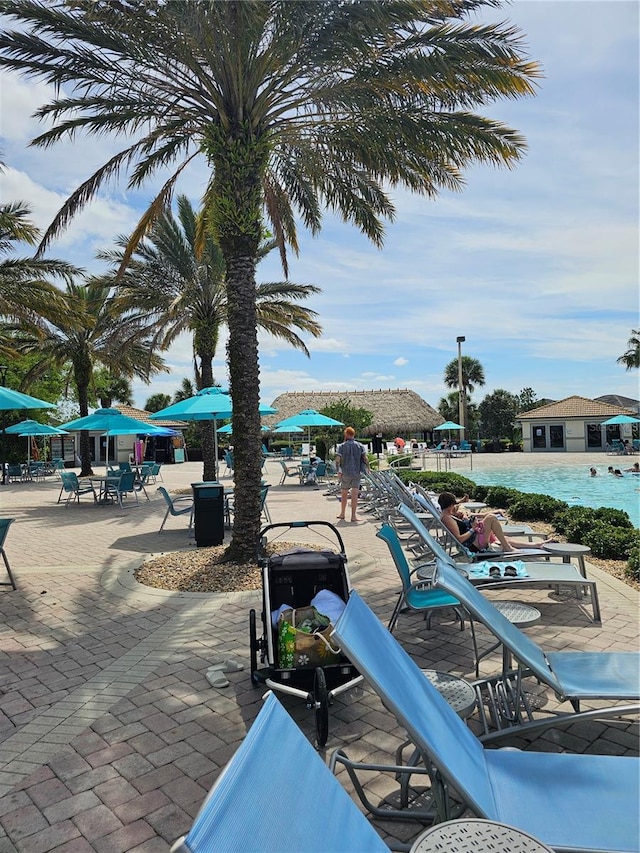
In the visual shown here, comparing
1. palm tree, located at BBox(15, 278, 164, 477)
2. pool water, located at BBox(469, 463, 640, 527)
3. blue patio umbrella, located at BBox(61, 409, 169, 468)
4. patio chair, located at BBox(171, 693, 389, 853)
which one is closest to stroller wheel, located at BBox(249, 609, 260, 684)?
patio chair, located at BBox(171, 693, 389, 853)

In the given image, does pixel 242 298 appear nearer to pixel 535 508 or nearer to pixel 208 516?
pixel 208 516

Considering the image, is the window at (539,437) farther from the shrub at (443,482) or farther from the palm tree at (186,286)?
the palm tree at (186,286)

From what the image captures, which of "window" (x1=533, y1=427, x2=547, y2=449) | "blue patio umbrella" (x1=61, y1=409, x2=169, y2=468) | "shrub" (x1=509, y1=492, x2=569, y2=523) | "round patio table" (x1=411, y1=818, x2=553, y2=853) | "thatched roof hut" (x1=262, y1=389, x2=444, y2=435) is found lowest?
"shrub" (x1=509, y1=492, x2=569, y2=523)

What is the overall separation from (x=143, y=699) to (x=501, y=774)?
253cm

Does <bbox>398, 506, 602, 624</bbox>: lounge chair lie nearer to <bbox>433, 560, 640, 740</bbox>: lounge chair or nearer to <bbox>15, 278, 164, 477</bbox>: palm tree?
<bbox>433, 560, 640, 740</bbox>: lounge chair

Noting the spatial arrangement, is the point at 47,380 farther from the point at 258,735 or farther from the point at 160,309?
the point at 258,735

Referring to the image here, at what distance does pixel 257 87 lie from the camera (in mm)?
7605

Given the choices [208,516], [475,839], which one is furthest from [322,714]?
[208,516]

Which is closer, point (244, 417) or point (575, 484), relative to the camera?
point (244, 417)

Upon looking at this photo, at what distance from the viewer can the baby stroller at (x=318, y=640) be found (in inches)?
133

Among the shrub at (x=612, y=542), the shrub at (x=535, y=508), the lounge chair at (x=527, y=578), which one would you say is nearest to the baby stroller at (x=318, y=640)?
the lounge chair at (x=527, y=578)

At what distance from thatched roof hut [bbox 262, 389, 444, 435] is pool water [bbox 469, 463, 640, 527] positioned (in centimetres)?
2307

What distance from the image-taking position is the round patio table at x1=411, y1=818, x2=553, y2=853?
1652mm

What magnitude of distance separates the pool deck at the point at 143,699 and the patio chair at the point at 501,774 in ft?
2.00
